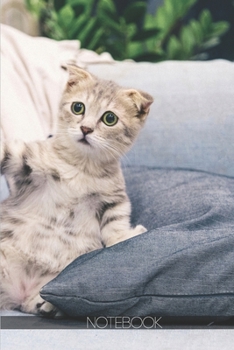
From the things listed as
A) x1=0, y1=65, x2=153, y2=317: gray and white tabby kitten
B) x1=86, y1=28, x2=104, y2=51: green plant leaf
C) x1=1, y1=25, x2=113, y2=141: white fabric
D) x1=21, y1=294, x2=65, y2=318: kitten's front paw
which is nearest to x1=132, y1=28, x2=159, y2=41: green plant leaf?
x1=86, y1=28, x2=104, y2=51: green plant leaf

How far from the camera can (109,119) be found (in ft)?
2.81

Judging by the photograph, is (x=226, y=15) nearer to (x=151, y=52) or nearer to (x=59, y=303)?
(x=151, y=52)

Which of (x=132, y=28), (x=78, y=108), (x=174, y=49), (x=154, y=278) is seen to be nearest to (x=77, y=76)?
(x=78, y=108)

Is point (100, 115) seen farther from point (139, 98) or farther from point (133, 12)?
Answer: point (133, 12)

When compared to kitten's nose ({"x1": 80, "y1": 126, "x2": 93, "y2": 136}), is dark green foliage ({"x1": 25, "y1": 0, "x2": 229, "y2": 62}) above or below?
below

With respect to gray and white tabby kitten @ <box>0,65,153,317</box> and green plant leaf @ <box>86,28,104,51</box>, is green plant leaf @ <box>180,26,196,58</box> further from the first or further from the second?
gray and white tabby kitten @ <box>0,65,153,317</box>

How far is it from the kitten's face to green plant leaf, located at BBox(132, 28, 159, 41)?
3.11 ft

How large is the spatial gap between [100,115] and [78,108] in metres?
0.04

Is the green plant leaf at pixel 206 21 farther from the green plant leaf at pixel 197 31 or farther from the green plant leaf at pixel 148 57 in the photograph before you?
the green plant leaf at pixel 148 57

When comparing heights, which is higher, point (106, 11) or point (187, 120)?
point (187, 120)

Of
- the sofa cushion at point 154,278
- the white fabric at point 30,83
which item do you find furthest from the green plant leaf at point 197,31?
the sofa cushion at point 154,278

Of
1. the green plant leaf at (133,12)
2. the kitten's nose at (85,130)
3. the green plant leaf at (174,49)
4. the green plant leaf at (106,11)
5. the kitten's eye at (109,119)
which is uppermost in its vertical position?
the kitten's eye at (109,119)

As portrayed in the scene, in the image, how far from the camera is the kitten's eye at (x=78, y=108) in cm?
87

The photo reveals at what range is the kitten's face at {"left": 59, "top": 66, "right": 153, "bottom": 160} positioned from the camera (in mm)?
849
